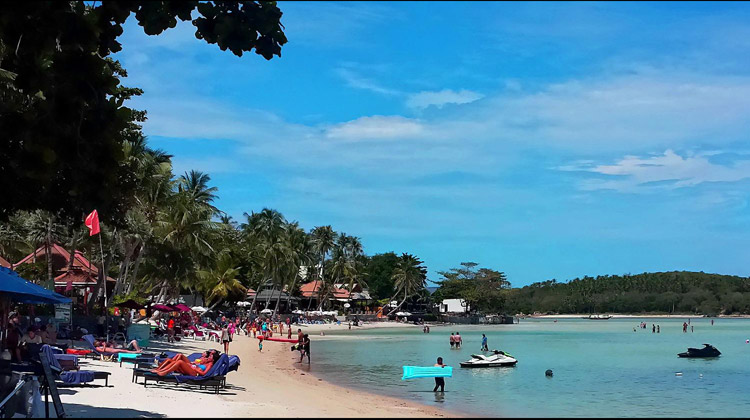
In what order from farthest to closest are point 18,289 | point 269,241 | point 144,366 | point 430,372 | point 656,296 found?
1. point 656,296
2. point 269,241
3. point 430,372
4. point 144,366
5. point 18,289

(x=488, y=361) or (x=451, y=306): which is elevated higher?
(x=451, y=306)

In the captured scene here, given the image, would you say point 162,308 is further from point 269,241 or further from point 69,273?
point 269,241

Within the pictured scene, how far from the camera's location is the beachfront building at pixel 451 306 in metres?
118

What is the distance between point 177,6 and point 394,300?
103651 mm

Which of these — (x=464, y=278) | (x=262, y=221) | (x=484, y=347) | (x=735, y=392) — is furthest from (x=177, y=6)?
(x=464, y=278)

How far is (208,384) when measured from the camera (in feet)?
54.0

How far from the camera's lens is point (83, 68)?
8797mm

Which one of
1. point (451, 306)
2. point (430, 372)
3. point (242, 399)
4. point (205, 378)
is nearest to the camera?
point (242, 399)

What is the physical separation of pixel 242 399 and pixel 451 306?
104948mm

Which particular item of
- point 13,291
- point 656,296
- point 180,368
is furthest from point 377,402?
point 656,296

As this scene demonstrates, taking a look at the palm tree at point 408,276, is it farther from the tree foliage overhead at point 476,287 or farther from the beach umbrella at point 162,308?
the beach umbrella at point 162,308

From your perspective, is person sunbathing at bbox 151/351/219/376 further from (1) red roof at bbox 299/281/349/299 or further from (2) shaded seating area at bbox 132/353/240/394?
(1) red roof at bbox 299/281/349/299

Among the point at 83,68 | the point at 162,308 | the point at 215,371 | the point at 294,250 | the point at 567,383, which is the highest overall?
the point at 294,250

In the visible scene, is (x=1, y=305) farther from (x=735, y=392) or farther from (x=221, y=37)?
(x=735, y=392)
